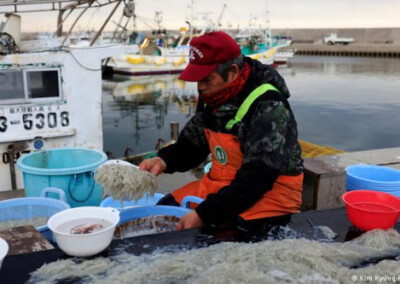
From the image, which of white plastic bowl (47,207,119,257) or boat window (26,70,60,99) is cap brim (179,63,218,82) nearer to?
white plastic bowl (47,207,119,257)

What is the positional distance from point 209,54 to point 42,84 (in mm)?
5355

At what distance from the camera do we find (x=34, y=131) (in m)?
7.01

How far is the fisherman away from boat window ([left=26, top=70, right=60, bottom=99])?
16.3ft

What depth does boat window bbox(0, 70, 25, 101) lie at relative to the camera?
695 centimetres

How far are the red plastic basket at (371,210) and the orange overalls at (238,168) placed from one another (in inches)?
14.9

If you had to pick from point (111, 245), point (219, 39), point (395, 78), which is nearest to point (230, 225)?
point (111, 245)

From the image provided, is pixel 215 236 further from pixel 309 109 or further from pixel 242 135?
pixel 309 109

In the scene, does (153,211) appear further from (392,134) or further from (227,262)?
(392,134)

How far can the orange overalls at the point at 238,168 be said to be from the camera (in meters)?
2.69

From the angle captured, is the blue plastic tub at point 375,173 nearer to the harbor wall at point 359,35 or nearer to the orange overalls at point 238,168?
the orange overalls at point 238,168

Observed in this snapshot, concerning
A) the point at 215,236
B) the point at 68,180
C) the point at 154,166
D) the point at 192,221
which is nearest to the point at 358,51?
the point at 68,180

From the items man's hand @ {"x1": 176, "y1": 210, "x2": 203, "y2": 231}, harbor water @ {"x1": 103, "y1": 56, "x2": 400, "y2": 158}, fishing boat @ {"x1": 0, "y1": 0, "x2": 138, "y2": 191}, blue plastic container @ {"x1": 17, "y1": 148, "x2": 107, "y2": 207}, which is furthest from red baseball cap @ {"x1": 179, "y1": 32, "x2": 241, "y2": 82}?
harbor water @ {"x1": 103, "y1": 56, "x2": 400, "y2": 158}

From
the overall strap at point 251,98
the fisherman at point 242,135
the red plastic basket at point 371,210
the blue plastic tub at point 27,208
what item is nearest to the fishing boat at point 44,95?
the blue plastic tub at point 27,208

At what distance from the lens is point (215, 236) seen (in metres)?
2.27
